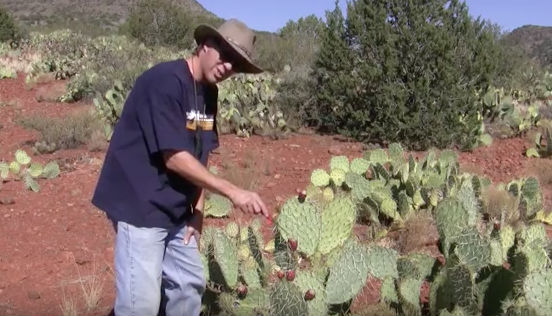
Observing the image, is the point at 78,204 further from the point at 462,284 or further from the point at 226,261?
the point at 462,284

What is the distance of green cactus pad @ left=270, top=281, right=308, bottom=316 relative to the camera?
11.2ft

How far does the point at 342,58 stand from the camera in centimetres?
1013

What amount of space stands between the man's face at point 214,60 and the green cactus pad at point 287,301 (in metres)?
1.07

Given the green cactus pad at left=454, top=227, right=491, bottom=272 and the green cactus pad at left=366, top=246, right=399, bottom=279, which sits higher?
the green cactus pad at left=454, top=227, right=491, bottom=272

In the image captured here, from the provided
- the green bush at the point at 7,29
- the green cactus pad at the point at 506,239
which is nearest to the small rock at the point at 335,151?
the green cactus pad at the point at 506,239

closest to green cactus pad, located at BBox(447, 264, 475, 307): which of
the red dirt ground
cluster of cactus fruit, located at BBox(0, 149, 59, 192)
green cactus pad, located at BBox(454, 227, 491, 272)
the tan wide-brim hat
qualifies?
green cactus pad, located at BBox(454, 227, 491, 272)

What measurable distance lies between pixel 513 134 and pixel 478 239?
7003 millimetres

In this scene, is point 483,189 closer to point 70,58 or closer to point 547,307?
point 547,307

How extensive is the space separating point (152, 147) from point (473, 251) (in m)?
1.88

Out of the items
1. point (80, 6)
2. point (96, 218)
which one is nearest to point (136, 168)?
point (96, 218)

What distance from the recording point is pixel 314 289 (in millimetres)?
3811

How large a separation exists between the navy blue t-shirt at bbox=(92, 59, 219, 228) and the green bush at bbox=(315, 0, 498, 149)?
637cm

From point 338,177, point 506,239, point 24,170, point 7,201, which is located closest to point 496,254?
point 506,239

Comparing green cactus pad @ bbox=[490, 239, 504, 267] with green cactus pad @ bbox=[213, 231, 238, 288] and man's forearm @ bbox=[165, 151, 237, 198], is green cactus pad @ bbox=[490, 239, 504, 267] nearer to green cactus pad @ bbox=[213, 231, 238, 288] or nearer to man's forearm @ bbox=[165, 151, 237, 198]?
green cactus pad @ bbox=[213, 231, 238, 288]
